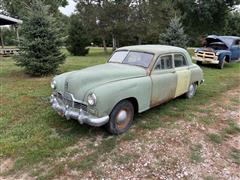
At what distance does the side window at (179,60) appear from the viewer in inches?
221

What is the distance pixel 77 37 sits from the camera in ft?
63.3

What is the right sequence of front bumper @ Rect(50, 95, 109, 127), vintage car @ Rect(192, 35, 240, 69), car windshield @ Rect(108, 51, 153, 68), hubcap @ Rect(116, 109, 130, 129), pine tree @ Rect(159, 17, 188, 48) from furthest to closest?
pine tree @ Rect(159, 17, 188, 48), vintage car @ Rect(192, 35, 240, 69), car windshield @ Rect(108, 51, 153, 68), hubcap @ Rect(116, 109, 130, 129), front bumper @ Rect(50, 95, 109, 127)

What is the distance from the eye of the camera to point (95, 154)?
3.62 m

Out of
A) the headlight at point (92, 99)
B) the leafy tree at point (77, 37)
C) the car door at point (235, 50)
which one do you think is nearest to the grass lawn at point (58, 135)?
the headlight at point (92, 99)

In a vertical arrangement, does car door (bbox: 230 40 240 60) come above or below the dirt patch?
above

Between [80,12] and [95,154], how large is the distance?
18.2 meters

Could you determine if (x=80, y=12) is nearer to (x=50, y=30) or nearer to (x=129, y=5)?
(x=129, y=5)

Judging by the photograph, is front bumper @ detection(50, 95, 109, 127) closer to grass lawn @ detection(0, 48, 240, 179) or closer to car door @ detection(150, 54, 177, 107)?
grass lawn @ detection(0, 48, 240, 179)

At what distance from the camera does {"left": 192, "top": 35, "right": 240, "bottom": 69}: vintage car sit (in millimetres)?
11785

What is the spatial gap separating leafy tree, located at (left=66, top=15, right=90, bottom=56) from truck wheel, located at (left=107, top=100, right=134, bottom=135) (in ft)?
52.9

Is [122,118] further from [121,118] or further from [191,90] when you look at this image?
[191,90]

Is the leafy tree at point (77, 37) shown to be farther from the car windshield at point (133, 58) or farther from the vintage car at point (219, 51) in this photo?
the car windshield at point (133, 58)

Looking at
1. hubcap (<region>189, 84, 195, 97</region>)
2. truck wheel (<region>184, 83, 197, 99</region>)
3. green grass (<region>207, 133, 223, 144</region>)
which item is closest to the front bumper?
green grass (<region>207, 133, 223, 144</region>)

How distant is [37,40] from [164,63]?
555cm
